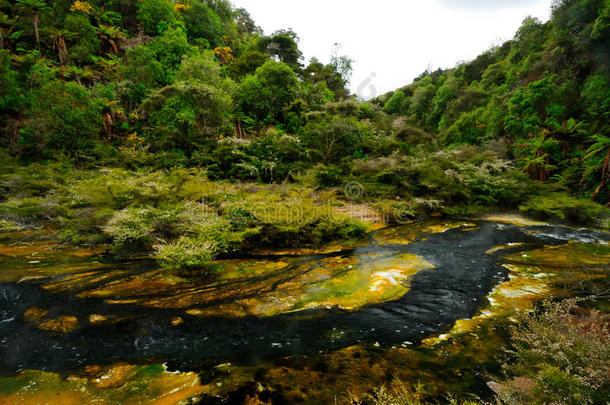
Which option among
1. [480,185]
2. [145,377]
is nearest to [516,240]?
[480,185]

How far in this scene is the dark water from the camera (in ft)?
7.47

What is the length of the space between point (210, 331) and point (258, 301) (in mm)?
827

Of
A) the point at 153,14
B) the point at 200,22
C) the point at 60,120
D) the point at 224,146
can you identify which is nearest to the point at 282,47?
the point at 200,22

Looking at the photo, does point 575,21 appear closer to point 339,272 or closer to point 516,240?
point 516,240

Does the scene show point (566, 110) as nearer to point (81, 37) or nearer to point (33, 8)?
point (81, 37)

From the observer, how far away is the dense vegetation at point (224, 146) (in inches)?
226

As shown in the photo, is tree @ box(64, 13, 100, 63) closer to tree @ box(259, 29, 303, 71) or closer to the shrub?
tree @ box(259, 29, 303, 71)

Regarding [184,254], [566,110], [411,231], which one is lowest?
[411,231]

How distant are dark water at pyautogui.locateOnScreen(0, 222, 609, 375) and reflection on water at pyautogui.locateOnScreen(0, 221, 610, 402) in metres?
0.01

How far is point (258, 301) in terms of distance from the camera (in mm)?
3416

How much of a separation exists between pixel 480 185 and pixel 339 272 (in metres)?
8.07

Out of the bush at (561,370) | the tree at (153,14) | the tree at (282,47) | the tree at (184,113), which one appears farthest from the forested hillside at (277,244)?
the tree at (282,47)

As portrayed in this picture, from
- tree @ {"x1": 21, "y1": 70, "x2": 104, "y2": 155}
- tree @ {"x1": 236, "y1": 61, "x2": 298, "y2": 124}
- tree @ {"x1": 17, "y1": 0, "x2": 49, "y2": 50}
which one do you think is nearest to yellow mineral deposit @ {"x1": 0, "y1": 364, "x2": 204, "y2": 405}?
tree @ {"x1": 21, "y1": 70, "x2": 104, "y2": 155}

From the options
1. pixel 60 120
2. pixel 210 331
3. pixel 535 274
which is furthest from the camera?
pixel 60 120
